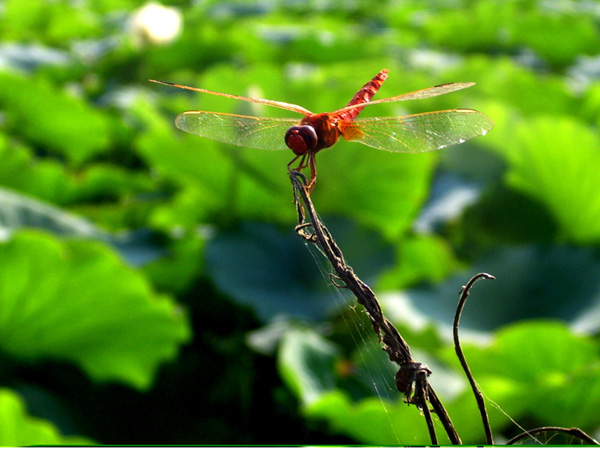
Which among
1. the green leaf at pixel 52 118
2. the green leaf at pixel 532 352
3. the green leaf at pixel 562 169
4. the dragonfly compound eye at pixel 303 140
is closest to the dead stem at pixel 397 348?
the dragonfly compound eye at pixel 303 140

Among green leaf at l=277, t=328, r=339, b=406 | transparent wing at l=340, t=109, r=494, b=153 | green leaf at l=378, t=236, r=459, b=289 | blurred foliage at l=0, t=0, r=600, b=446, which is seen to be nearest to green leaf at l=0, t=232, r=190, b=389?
blurred foliage at l=0, t=0, r=600, b=446

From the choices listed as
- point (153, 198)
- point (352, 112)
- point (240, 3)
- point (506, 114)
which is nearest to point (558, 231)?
point (506, 114)

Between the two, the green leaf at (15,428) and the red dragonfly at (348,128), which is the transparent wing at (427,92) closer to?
the red dragonfly at (348,128)

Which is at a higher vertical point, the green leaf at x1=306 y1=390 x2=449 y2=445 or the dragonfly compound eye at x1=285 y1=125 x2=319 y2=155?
the green leaf at x1=306 y1=390 x2=449 y2=445

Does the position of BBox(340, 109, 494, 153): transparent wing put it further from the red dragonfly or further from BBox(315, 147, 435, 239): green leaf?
BBox(315, 147, 435, 239): green leaf

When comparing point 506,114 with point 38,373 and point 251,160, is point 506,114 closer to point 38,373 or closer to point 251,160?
point 251,160

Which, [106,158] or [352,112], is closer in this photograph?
[352,112]

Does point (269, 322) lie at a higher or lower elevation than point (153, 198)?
lower
